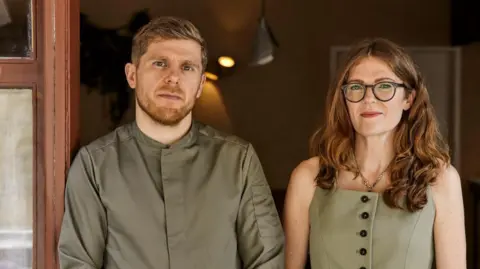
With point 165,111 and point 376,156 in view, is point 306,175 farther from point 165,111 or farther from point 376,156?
point 165,111

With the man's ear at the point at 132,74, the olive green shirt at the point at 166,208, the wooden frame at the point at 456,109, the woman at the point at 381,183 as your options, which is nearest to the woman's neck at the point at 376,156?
the woman at the point at 381,183

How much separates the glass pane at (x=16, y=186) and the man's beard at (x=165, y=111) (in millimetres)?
279

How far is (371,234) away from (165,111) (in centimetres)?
57

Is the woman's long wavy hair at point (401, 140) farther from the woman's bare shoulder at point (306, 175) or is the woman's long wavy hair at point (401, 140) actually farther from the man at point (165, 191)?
A: the man at point (165, 191)

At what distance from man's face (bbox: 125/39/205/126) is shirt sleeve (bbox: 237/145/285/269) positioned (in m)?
0.21

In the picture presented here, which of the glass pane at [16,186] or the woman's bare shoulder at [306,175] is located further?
the woman's bare shoulder at [306,175]

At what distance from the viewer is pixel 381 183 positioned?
1.51 m

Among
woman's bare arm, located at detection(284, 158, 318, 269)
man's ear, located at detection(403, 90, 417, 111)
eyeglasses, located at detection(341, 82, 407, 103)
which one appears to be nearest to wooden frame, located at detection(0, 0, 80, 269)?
woman's bare arm, located at detection(284, 158, 318, 269)

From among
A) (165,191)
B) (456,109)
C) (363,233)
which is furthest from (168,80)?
(456,109)

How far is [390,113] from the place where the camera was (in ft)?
4.76

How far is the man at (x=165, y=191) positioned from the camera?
1.37m

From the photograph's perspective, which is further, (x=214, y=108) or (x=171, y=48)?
(x=214, y=108)

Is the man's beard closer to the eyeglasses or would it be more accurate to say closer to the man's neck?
the man's neck

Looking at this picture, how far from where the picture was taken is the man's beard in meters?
1.39
